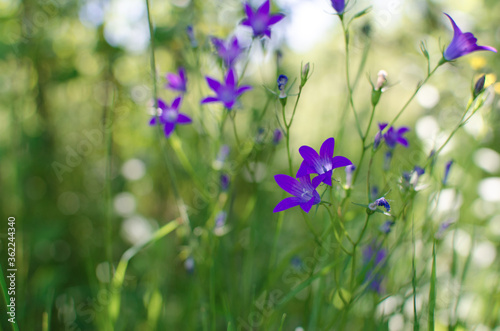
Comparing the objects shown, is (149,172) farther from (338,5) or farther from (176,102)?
(338,5)

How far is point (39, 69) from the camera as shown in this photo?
72.9 inches

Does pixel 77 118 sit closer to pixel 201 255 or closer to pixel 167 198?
pixel 167 198

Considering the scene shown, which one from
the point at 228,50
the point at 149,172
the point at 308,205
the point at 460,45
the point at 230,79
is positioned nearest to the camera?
the point at 308,205

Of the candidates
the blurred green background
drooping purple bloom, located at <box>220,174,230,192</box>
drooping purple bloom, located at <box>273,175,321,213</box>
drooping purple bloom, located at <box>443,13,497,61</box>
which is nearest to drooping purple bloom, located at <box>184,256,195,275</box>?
the blurred green background

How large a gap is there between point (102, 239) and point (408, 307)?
4.37 ft

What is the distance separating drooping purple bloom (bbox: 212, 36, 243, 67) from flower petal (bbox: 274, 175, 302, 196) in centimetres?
46

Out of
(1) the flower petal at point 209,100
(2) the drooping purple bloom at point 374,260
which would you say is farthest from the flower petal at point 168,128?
(2) the drooping purple bloom at point 374,260

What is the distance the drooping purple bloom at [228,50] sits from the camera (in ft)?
3.57

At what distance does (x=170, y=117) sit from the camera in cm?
104

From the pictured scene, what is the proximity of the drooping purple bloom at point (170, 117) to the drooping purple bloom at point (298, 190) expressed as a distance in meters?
0.33

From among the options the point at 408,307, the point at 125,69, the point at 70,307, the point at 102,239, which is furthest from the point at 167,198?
the point at 408,307

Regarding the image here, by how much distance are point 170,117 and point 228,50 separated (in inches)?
9.9

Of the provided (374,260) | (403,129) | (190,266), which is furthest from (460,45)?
(190,266)

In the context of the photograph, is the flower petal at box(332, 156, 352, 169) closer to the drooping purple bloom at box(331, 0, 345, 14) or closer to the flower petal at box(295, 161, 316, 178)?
the flower petal at box(295, 161, 316, 178)
